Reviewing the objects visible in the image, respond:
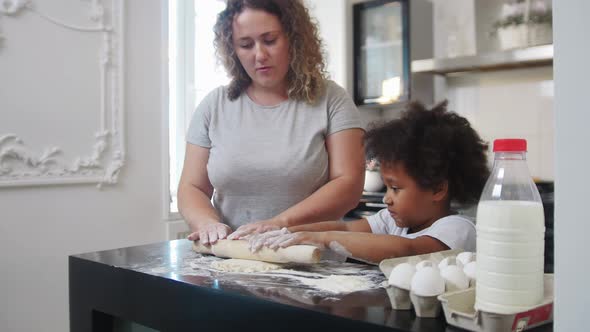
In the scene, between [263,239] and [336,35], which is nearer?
[263,239]

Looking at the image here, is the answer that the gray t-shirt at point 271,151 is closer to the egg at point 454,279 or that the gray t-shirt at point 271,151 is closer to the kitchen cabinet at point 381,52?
the egg at point 454,279

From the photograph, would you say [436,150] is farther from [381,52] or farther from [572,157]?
[381,52]

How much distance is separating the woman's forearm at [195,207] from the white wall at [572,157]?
0.99 meters

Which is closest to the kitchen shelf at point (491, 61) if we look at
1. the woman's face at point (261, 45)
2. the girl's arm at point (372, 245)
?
the woman's face at point (261, 45)

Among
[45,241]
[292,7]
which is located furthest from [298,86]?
[45,241]

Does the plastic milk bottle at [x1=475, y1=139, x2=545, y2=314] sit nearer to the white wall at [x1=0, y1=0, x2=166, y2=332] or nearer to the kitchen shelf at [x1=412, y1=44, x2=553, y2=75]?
the white wall at [x1=0, y1=0, x2=166, y2=332]

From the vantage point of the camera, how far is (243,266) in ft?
3.34

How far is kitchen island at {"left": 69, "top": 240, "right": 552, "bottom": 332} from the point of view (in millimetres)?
693

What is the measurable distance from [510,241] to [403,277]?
14cm

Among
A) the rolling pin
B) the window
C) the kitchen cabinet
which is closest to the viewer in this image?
the rolling pin

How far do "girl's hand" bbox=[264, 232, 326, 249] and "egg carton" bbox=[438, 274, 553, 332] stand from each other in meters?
0.39

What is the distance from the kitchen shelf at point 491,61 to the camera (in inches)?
105

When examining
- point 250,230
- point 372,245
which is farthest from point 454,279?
point 250,230

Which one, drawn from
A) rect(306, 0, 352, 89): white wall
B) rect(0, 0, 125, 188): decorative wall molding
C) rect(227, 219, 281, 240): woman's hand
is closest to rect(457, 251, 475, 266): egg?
rect(227, 219, 281, 240): woman's hand
